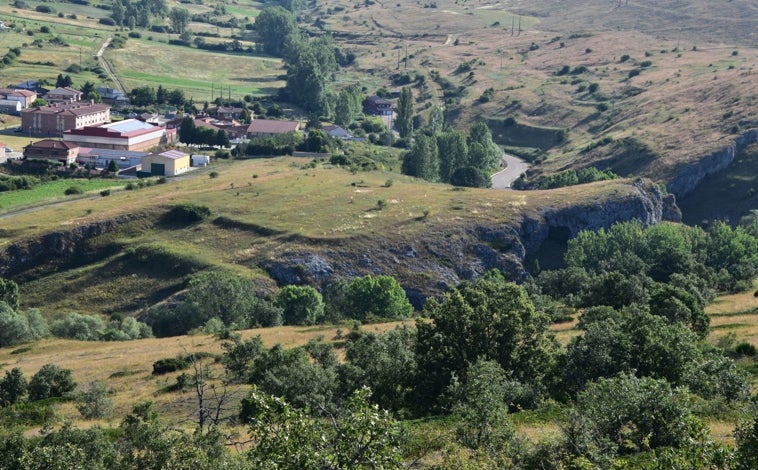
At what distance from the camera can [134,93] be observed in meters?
170

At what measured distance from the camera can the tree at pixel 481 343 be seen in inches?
1485

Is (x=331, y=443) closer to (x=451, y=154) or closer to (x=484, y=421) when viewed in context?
(x=484, y=421)

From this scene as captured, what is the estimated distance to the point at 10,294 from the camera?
74.1m

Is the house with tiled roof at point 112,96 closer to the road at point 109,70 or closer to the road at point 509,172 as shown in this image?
the road at point 109,70

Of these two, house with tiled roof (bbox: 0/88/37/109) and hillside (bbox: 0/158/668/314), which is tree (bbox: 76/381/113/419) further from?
house with tiled roof (bbox: 0/88/37/109)

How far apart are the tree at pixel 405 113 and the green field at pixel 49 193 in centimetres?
6140

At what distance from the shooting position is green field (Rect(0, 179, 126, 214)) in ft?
325

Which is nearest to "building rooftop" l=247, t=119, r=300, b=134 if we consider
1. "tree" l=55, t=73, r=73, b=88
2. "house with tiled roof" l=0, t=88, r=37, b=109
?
"house with tiled roof" l=0, t=88, r=37, b=109

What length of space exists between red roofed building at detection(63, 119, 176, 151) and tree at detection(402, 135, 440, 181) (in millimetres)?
39910

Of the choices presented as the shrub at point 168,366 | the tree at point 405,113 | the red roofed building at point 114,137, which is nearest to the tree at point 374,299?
the shrub at point 168,366

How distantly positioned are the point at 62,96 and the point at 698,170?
357 ft

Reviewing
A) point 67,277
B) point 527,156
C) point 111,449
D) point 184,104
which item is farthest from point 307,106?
point 111,449

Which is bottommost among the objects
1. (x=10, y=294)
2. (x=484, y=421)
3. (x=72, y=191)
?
(x=10, y=294)

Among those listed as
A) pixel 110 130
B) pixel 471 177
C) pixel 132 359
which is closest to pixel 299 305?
pixel 132 359
